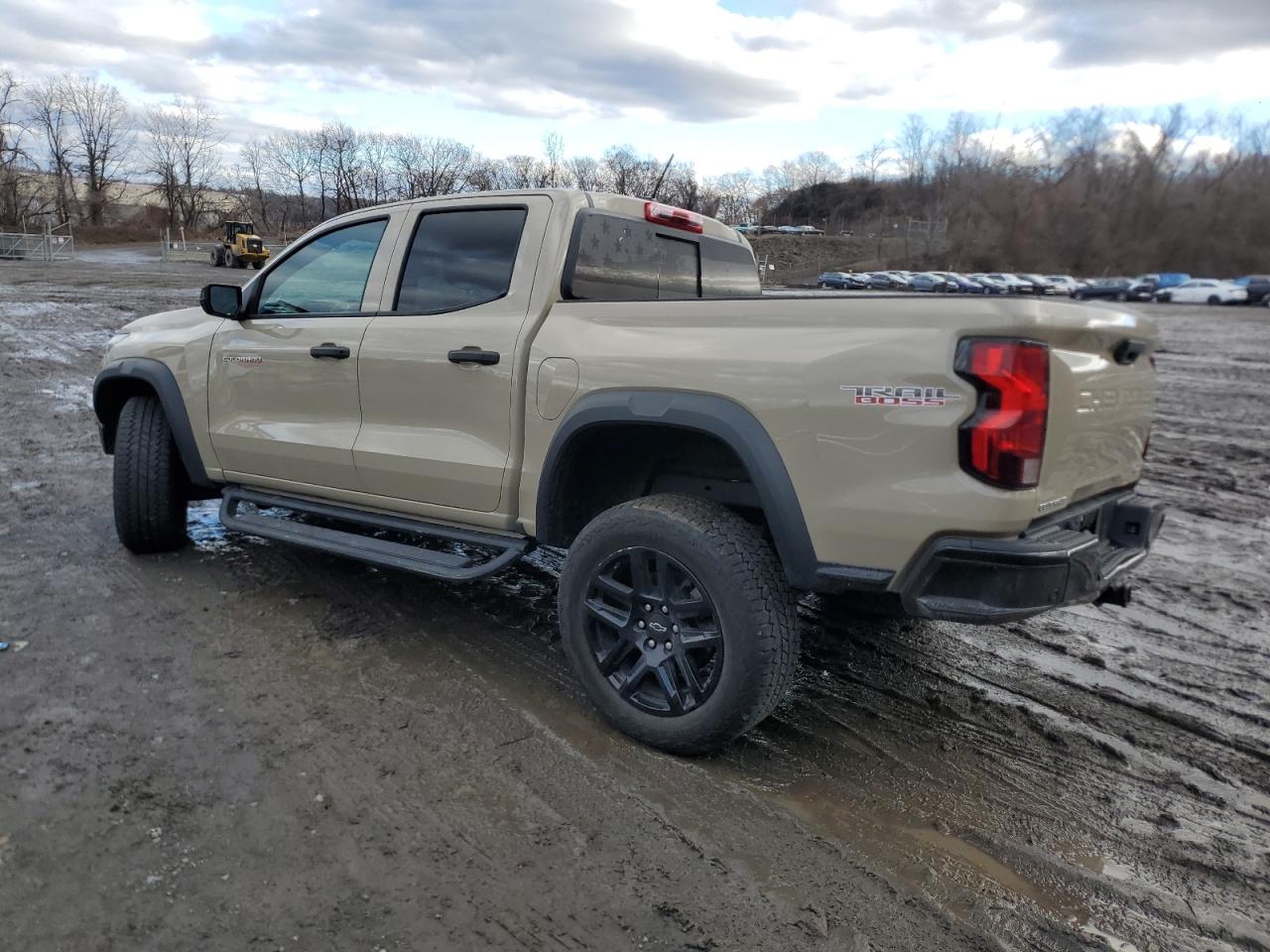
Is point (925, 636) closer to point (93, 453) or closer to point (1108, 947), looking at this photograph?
point (1108, 947)

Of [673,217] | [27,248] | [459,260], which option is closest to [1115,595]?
[673,217]

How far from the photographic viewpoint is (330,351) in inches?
168

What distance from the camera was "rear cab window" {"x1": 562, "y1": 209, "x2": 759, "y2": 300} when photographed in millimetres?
3845

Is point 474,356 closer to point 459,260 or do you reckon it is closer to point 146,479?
point 459,260

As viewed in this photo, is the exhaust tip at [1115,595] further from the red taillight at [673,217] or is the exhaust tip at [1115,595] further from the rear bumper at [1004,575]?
the red taillight at [673,217]

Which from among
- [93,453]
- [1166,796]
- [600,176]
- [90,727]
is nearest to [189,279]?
[93,453]

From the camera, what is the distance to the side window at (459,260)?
390cm

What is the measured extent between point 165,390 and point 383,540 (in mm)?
1694

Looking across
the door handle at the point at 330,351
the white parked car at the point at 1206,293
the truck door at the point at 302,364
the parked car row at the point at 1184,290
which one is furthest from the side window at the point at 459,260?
the white parked car at the point at 1206,293

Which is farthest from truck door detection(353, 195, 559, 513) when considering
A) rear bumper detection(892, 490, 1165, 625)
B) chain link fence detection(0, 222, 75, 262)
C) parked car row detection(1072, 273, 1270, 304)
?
chain link fence detection(0, 222, 75, 262)

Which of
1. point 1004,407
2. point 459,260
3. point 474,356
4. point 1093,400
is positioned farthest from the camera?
point 459,260

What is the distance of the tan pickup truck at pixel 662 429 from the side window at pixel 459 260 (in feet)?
0.04

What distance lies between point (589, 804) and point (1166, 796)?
194 cm

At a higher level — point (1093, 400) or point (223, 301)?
point (223, 301)
